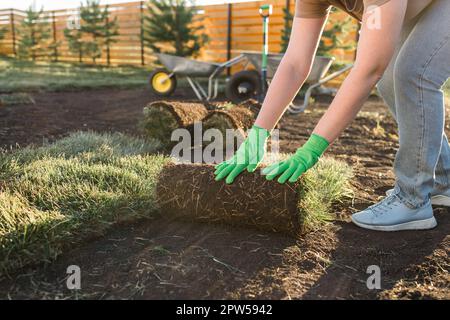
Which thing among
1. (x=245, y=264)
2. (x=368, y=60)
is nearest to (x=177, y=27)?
(x=368, y=60)

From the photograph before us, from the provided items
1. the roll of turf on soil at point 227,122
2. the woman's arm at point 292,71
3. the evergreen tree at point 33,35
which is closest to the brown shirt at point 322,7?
the woman's arm at point 292,71

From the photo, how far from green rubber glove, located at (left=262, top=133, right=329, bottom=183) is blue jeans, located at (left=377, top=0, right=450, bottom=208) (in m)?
0.46

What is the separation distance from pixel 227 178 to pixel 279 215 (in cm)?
26

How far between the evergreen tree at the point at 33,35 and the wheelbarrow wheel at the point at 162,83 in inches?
439

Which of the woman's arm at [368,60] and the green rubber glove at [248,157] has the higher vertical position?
the woman's arm at [368,60]

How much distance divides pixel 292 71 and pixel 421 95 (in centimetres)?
55

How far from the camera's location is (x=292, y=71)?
182 centimetres

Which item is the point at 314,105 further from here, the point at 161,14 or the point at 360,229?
the point at 161,14

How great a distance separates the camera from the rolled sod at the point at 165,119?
10.7 feet

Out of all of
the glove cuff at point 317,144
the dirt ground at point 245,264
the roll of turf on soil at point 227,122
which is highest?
the glove cuff at point 317,144

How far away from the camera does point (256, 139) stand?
5.80 feet

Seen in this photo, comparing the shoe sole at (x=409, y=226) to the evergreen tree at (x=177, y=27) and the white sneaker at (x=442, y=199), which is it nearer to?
the white sneaker at (x=442, y=199)

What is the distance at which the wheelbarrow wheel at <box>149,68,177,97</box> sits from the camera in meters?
6.59

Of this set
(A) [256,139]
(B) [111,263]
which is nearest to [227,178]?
(A) [256,139]
